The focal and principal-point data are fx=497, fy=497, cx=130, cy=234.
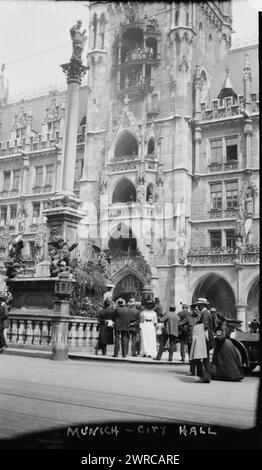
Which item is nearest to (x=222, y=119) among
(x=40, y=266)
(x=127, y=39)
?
(x=127, y=39)

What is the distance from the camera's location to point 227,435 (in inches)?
189

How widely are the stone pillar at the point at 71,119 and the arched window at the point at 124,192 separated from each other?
689 inches

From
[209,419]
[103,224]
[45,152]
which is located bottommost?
[209,419]

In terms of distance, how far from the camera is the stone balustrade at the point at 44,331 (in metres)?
14.4

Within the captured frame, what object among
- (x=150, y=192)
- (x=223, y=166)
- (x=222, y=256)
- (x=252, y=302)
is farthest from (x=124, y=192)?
(x=252, y=302)

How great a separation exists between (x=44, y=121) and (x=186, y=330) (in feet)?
114

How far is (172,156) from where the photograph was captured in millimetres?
36625

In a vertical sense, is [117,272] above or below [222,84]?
below

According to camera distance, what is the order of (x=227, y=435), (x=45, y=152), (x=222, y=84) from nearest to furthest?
(x=227, y=435) < (x=222, y=84) < (x=45, y=152)

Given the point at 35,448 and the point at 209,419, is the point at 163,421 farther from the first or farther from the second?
the point at 35,448

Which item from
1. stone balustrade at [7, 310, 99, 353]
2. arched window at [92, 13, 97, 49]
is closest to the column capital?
stone balustrade at [7, 310, 99, 353]

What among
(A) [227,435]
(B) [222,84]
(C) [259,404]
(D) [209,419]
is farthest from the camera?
(B) [222,84]

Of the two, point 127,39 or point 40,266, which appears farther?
point 127,39

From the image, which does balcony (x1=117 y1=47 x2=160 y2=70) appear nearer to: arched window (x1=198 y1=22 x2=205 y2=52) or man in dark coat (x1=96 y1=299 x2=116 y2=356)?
arched window (x1=198 y1=22 x2=205 y2=52)
